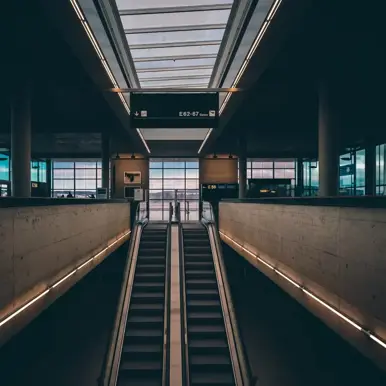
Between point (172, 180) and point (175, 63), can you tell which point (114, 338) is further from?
point (172, 180)

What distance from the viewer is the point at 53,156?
34.2 m

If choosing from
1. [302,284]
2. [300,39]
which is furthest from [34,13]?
[302,284]

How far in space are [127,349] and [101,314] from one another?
13.7 feet

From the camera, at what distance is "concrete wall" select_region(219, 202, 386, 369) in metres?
4.99

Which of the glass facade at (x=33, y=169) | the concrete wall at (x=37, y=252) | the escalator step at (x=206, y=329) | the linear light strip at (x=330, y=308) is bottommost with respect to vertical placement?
the escalator step at (x=206, y=329)

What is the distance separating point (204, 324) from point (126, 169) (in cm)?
2260

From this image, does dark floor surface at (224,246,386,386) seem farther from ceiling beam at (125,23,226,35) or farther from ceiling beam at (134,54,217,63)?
ceiling beam at (134,54,217,63)

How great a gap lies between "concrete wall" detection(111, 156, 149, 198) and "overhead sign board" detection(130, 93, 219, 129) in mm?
21175

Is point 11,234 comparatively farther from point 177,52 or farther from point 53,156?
point 53,156

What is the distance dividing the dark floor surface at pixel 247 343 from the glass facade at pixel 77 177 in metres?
26.1

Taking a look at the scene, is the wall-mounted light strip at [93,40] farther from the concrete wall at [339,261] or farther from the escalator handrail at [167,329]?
the escalator handrail at [167,329]

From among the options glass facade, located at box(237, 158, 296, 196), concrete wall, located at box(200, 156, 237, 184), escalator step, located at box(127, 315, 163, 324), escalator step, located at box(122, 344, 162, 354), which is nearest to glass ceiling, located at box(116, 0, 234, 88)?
escalator step, located at box(127, 315, 163, 324)

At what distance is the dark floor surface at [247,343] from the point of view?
8172mm

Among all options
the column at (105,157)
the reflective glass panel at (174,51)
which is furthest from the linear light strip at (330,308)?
the column at (105,157)
